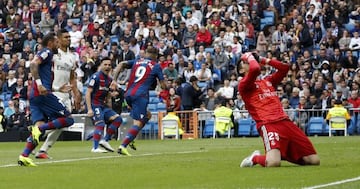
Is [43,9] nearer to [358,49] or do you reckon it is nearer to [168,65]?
[168,65]

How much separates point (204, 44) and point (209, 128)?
4.85 m

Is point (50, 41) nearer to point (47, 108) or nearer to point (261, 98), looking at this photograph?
point (47, 108)

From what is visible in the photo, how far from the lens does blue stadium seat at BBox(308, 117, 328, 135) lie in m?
30.8

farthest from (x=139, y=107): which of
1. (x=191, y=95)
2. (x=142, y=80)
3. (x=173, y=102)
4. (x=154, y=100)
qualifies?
(x=154, y=100)

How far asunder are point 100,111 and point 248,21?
589 inches

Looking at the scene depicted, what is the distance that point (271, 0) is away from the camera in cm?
3738

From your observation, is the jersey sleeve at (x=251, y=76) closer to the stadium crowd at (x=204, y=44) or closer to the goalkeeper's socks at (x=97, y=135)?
the goalkeeper's socks at (x=97, y=135)

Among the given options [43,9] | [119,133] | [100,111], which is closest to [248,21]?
[119,133]

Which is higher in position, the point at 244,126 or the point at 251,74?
the point at 251,74

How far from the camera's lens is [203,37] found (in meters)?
36.3

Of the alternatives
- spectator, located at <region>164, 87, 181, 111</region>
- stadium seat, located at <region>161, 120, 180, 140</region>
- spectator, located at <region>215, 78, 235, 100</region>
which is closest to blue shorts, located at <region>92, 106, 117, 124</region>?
stadium seat, located at <region>161, 120, 180, 140</region>

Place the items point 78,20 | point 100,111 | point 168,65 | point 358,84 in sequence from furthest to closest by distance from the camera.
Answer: point 78,20, point 168,65, point 358,84, point 100,111

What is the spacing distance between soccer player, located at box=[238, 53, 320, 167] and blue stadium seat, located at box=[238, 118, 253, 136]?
55.4 ft

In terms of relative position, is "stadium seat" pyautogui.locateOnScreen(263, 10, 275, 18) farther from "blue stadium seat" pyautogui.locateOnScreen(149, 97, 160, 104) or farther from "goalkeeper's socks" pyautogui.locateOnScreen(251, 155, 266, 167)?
"goalkeeper's socks" pyautogui.locateOnScreen(251, 155, 266, 167)
